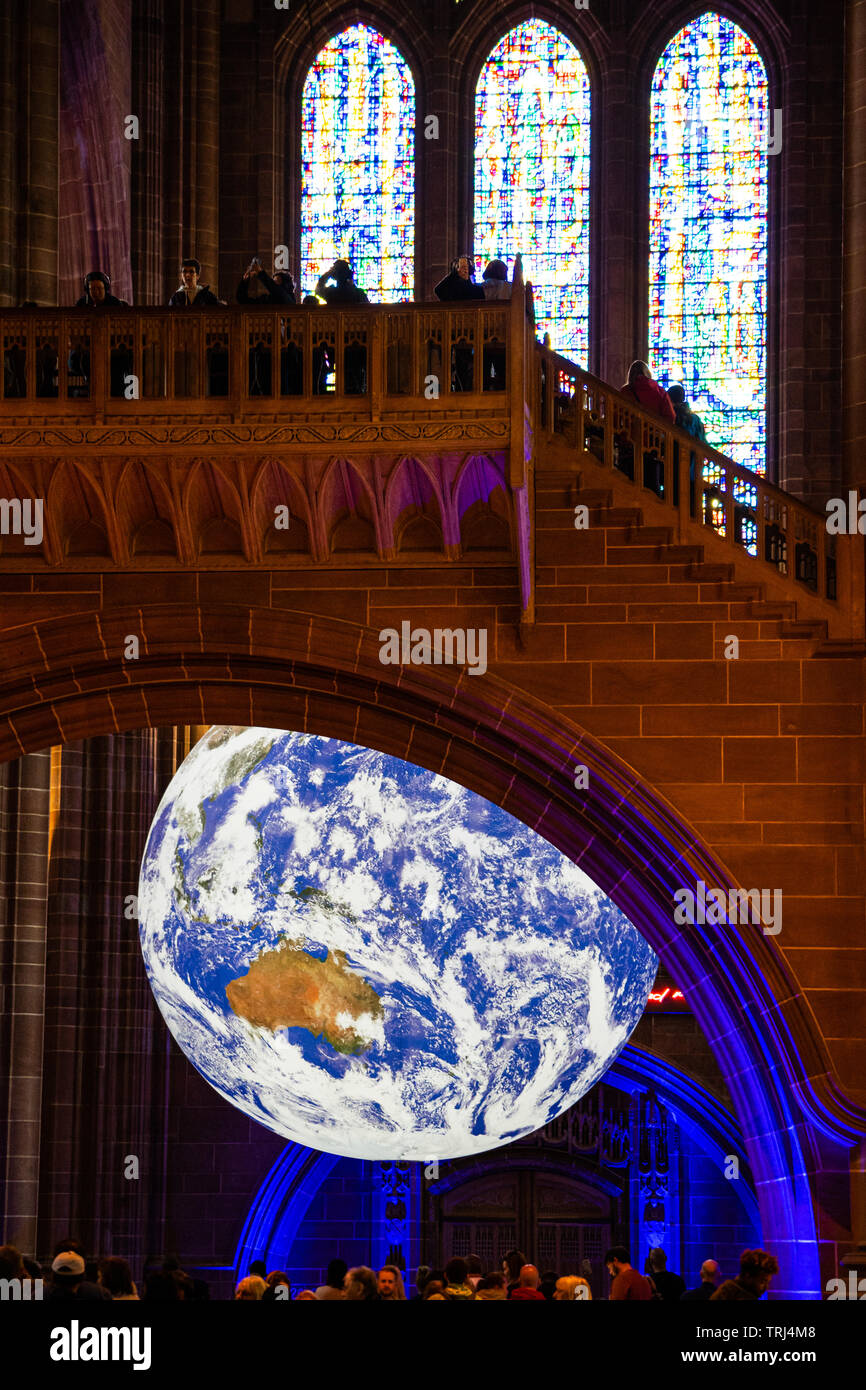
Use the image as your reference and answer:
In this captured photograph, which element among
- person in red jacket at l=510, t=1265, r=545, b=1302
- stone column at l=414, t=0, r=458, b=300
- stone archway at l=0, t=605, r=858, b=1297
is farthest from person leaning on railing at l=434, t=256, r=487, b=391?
stone column at l=414, t=0, r=458, b=300

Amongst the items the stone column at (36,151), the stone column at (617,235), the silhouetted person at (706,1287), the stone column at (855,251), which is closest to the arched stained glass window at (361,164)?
the stone column at (617,235)

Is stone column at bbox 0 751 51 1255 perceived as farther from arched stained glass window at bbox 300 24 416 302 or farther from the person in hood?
arched stained glass window at bbox 300 24 416 302

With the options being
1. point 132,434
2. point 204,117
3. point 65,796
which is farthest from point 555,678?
point 204,117

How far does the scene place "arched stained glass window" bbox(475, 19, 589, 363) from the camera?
24406 mm

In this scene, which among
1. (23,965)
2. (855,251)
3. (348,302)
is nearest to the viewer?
(348,302)

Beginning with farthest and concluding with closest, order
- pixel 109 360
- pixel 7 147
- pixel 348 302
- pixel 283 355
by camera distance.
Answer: pixel 7 147
pixel 348 302
pixel 283 355
pixel 109 360

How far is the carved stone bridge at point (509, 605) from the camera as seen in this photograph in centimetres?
1391

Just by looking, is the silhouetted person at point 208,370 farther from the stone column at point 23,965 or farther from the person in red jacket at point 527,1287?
the person in red jacket at point 527,1287

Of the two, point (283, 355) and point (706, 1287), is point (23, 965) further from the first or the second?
point (706, 1287)

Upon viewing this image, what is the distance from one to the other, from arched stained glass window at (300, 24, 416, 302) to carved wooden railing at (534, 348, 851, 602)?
9.99 meters

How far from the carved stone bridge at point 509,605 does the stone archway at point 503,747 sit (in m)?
0.02

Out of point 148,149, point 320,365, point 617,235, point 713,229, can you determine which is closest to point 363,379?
point 320,365

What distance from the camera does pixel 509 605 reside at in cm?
1455

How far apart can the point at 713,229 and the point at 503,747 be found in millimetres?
11663
